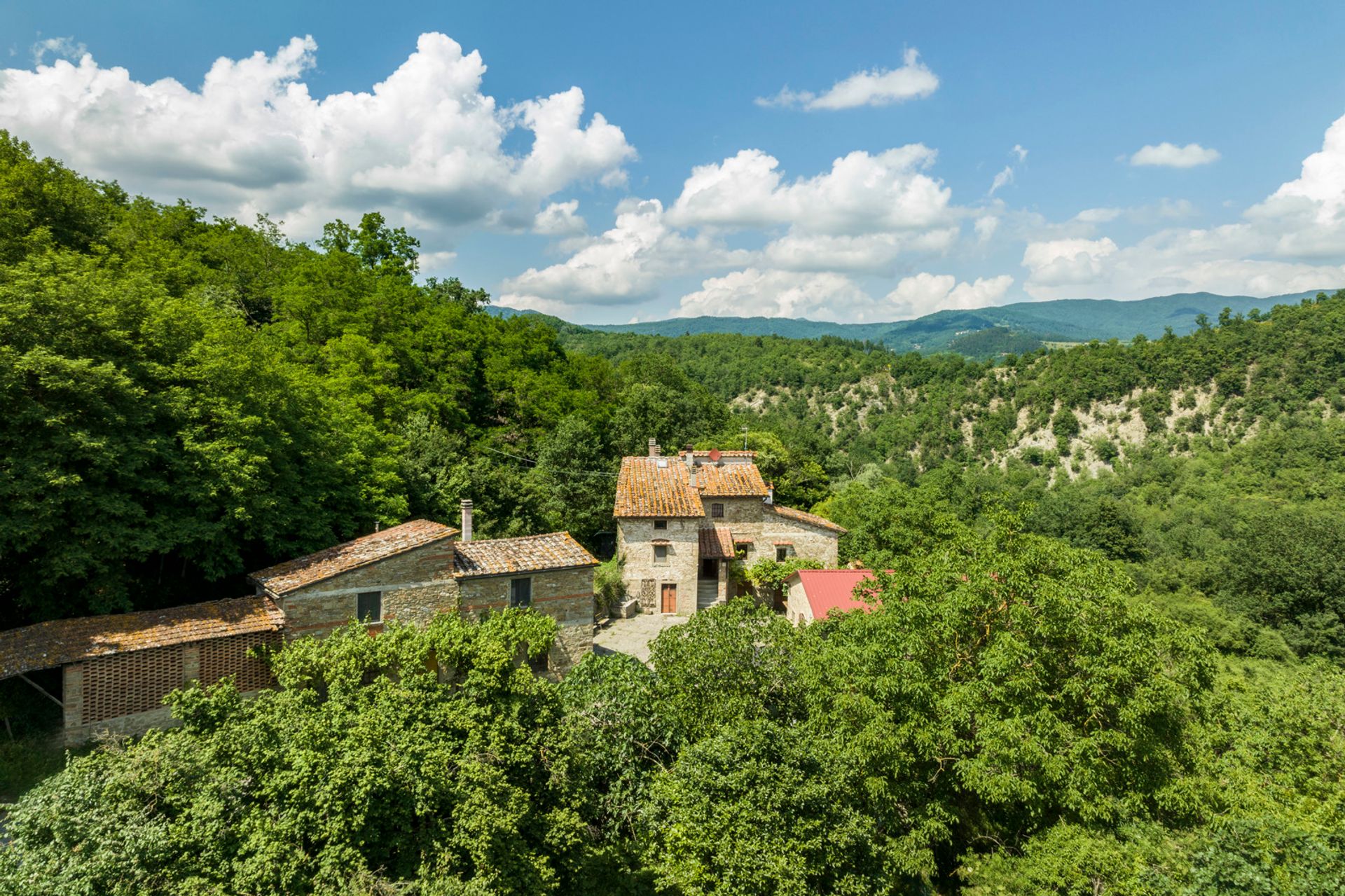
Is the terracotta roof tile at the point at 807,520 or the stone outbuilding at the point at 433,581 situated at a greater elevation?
the stone outbuilding at the point at 433,581

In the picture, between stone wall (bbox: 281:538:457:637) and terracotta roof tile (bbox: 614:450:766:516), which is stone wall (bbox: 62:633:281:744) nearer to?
stone wall (bbox: 281:538:457:637)

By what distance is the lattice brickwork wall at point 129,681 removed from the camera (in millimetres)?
13898

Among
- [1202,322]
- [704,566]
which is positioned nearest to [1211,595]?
[704,566]

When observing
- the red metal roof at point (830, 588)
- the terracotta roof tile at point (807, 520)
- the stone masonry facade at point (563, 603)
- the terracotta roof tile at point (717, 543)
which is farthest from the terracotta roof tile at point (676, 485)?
the stone masonry facade at point (563, 603)

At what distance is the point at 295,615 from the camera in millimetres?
16406

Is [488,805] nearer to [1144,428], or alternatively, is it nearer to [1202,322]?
[1144,428]

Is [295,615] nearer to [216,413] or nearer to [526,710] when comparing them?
[216,413]

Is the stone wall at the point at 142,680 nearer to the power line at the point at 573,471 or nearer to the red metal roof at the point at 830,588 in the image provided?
the red metal roof at the point at 830,588

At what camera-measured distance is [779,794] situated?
10258 millimetres

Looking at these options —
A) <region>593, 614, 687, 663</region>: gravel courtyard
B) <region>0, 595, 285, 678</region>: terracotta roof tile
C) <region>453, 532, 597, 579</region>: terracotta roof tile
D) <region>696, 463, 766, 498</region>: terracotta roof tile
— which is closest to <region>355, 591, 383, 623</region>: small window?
<region>0, 595, 285, 678</region>: terracotta roof tile

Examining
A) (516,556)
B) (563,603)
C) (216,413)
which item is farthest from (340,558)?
(563,603)

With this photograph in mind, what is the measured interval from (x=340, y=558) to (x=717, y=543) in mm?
20504

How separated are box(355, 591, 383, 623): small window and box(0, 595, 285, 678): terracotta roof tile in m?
1.85

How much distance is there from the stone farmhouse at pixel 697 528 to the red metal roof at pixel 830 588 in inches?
246
